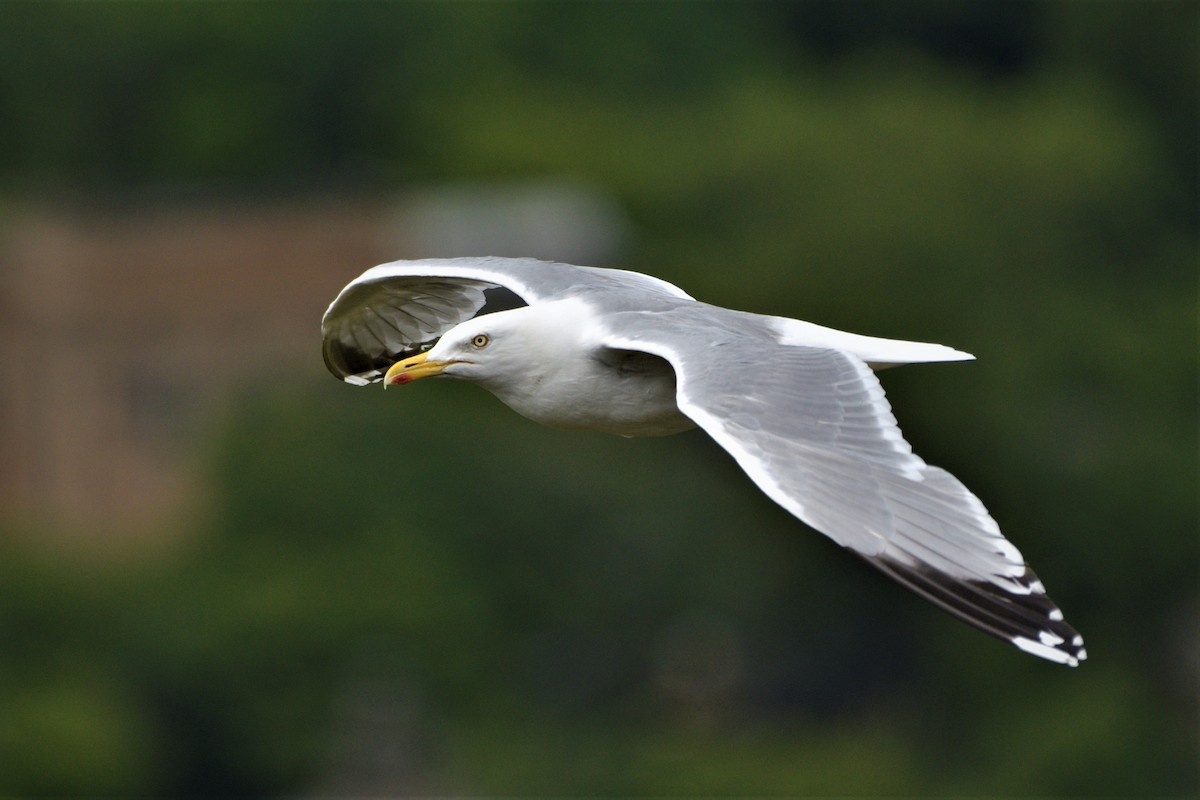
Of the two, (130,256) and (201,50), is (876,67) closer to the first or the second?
(201,50)

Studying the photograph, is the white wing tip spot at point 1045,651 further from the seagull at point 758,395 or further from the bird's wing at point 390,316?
the bird's wing at point 390,316

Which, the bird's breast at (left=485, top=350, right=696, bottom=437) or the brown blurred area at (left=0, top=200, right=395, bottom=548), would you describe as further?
the brown blurred area at (left=0, top=200, right=395, bottom=548)

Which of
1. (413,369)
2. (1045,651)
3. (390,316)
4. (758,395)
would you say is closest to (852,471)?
(758,395)

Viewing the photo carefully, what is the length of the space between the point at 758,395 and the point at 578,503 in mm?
28140

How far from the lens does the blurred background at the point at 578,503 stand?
35062mm

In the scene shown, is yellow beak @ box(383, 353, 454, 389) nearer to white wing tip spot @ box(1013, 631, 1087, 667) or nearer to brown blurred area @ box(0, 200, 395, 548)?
white wing tip spot @ box(1013, 631, 1087, 667)

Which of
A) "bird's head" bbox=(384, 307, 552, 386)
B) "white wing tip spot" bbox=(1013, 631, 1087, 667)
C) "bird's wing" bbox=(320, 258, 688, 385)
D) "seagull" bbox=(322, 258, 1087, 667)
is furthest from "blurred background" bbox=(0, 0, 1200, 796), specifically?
"white wing tip spot" bbox=(1013, 631, 1087, 667)

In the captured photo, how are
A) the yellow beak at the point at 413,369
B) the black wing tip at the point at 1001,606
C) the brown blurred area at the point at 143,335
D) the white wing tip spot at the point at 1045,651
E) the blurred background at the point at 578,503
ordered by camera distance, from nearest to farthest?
the white wing tip spot at the point at 1045,651 → the black wing tip at the point at 1001,606 → the yellow beak at the point at 413,369 → the blurred background at the point at 578,503 → the brown blurred area at the point at 143,335

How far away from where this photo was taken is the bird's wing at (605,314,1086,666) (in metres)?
6.75

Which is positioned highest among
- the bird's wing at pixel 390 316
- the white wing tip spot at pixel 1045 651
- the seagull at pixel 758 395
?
the seagull at pixel 758 395

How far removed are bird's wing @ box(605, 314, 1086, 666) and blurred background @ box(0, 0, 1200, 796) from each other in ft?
78.4

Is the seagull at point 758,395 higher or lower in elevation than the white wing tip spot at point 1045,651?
higher

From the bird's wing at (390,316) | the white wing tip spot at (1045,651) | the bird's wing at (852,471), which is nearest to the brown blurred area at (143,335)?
Answer: the bird's wing at (390,316)

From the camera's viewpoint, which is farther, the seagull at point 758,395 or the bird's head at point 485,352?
the bird's head at point 485,352
